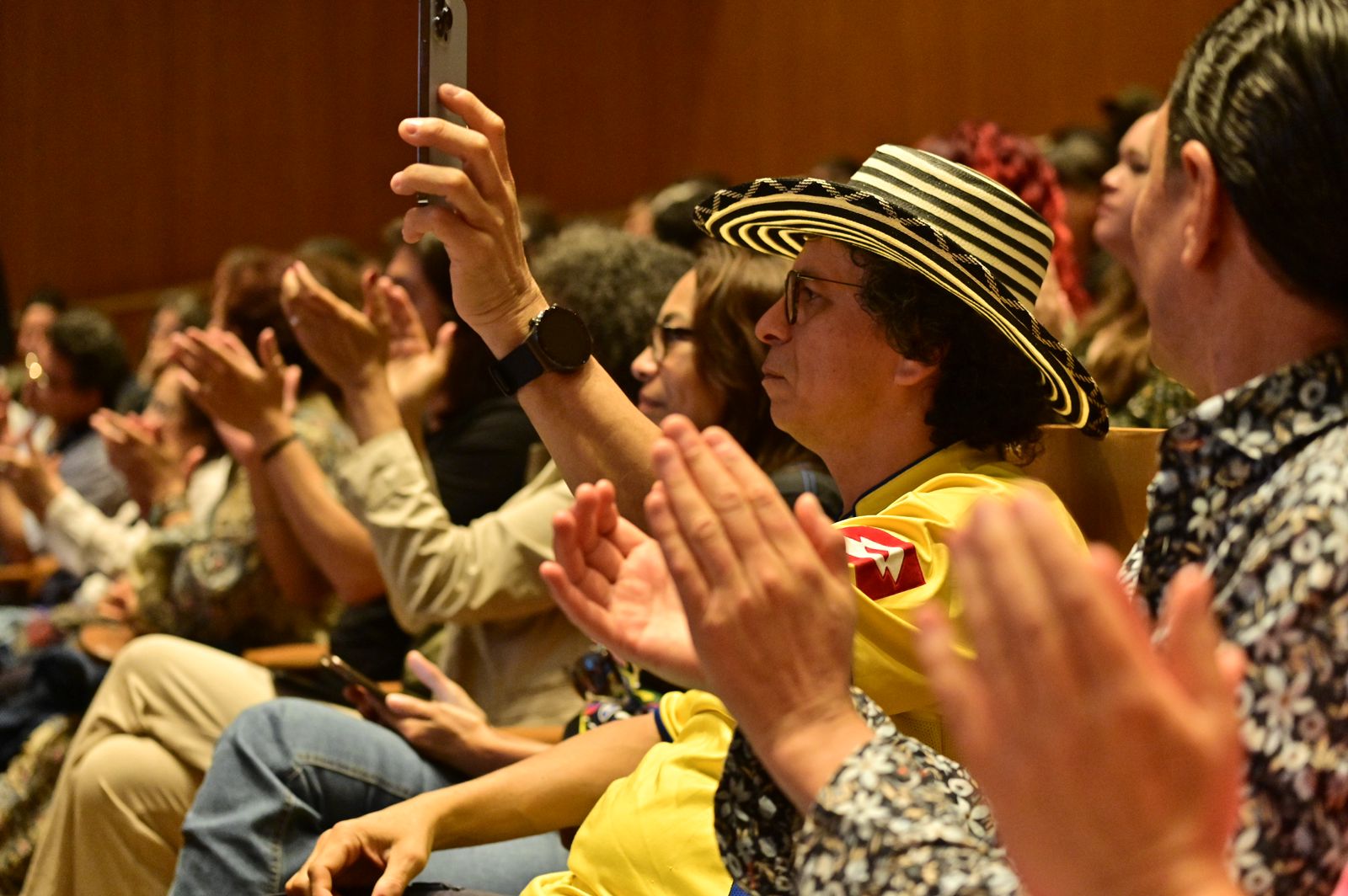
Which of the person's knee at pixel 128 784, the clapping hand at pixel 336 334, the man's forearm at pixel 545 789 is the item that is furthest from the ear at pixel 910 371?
the person's knee at pixel 128 784

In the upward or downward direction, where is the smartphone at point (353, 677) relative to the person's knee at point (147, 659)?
upward

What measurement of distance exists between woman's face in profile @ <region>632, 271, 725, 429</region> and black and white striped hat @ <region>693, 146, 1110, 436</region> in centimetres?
40

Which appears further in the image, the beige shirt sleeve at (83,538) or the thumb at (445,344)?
the beige shirt sleeve at (83,538)

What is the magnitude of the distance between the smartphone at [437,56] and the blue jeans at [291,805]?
68 cm

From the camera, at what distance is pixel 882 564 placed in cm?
129

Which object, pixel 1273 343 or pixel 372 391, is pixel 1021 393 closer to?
pixel 1273 343

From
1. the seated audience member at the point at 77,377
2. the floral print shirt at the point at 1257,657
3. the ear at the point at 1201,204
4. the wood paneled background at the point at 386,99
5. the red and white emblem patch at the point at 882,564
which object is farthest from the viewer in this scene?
the wood paneled background at the point at 386,99

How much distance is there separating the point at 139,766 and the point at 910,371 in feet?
4.16

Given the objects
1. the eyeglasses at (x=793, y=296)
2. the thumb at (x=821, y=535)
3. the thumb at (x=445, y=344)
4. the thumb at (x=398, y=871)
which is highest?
the thumb at (x=821, y=535)

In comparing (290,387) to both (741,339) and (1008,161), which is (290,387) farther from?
(1008,161)

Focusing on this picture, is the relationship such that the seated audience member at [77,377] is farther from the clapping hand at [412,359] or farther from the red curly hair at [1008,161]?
the red curly hair at [1008,161]

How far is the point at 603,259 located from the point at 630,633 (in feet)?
4.71

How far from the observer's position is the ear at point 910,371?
1548mm

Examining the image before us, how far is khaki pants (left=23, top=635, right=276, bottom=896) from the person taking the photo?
206cm
